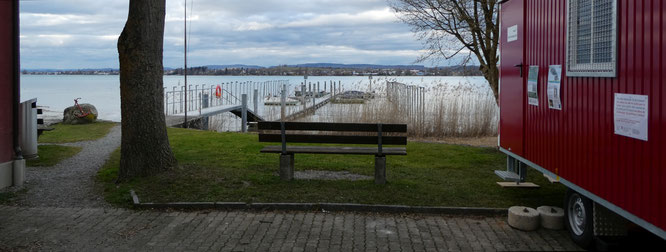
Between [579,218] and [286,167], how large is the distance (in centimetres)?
409

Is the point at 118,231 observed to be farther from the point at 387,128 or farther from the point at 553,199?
the point at 553,199

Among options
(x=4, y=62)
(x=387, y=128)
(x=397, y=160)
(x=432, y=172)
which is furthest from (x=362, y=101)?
(x=4, y=62)

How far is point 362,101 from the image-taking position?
1848 centimetres

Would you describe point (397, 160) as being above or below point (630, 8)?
below

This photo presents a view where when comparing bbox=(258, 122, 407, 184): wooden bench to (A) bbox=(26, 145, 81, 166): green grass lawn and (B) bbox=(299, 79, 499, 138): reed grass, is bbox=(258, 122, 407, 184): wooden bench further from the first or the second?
(B) bbox=(299, 79, 499, 138): reed grass

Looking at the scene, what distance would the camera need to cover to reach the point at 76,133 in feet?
59.0

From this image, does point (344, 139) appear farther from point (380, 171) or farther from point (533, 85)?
point (533, 85)

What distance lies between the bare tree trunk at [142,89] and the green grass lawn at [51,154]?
2.90 meters

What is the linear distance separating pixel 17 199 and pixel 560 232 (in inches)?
253

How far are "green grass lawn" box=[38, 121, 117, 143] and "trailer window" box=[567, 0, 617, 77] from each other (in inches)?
505

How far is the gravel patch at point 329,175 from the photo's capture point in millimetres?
9344

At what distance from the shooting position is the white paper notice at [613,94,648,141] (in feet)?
14.6

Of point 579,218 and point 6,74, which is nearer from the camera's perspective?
point 579,218

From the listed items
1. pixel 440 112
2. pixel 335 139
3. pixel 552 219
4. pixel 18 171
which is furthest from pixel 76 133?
pixel 552 219
